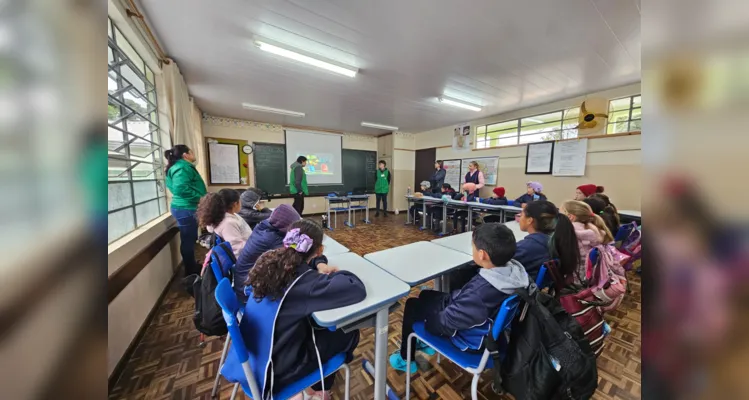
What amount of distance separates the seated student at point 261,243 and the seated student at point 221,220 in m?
0.33

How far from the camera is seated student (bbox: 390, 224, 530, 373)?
105cm

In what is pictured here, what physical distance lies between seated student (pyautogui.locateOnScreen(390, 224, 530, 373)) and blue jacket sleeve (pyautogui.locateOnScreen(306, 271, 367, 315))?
402 mm

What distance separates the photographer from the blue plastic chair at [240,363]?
2.81 ft

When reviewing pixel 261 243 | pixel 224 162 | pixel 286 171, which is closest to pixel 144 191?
pixel 261 243

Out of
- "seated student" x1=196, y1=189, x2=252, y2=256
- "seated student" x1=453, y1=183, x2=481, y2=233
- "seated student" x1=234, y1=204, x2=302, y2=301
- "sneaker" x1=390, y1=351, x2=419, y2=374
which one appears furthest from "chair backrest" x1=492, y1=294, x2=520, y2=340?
"seated student" x1=453, y1=183, x2=481, y2=233

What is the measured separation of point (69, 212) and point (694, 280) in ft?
1.58

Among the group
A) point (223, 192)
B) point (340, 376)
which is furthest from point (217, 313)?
point (223, 192)

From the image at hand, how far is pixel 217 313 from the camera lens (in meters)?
1.18

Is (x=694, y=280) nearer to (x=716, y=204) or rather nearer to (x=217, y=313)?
(x=716, y=204)

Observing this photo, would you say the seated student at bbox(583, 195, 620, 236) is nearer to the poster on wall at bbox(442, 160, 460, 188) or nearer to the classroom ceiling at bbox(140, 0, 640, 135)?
the classroom ceiling at bbox(140, 0, 640, 135)

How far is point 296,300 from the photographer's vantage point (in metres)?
0.94

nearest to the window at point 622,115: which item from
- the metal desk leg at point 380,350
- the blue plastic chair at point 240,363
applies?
the metal desk leg at point 380,350

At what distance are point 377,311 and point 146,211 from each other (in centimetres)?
244

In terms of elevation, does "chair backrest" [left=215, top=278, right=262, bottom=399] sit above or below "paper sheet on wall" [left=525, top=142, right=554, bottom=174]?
below
